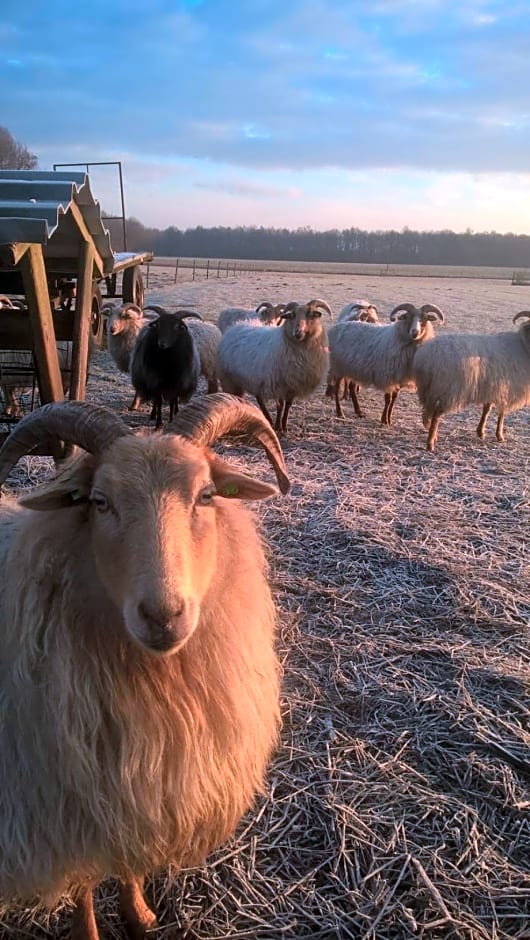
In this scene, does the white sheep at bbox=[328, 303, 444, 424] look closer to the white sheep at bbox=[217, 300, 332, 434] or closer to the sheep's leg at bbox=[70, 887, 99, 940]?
the white sheep at bbox=[217, 300, 332, 434]

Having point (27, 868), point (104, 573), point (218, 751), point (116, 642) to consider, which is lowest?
point (27, 868)

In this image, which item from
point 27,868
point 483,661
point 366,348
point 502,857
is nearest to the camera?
point 27,868

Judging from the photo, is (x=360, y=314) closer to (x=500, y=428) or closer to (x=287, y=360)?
(x=287, y=360)

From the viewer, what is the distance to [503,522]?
5641mm

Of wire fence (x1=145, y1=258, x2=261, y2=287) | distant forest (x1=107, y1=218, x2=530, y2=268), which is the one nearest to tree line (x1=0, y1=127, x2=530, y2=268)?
distant forest (x1=107, y1=218, x2=530, y2=268)

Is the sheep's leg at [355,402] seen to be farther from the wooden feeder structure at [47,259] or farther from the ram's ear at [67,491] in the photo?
the ram's ear at [67,491]

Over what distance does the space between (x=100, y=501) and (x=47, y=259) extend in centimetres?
464

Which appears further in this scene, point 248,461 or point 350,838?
point 248,461

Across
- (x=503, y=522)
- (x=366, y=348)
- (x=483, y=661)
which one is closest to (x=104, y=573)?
(x=483, y=661)

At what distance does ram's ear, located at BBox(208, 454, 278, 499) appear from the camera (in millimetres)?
2057

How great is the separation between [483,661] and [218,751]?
2202 mm

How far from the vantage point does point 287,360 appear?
29.2ft

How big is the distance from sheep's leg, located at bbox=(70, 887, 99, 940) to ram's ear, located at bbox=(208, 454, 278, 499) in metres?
1.47

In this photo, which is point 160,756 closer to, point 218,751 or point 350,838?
point 218,751
